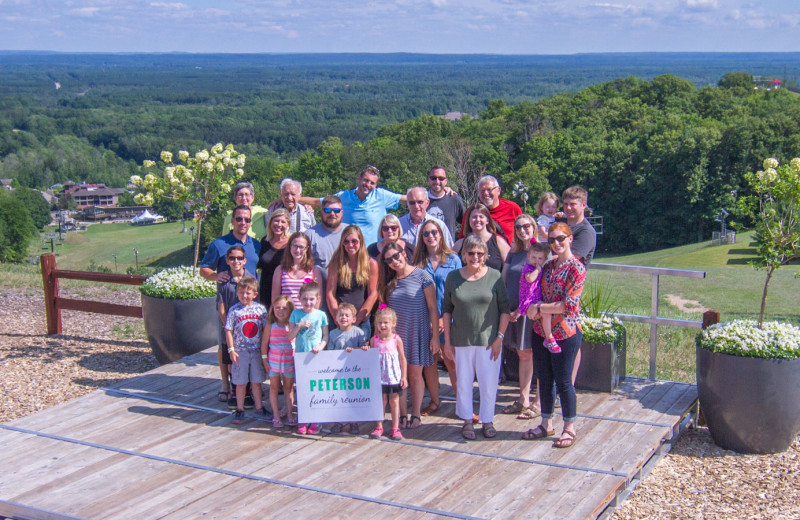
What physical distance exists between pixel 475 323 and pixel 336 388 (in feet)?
4.13

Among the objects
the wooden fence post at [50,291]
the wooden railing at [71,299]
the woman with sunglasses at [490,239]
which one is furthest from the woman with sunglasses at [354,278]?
the wooden fence post at [50,291]

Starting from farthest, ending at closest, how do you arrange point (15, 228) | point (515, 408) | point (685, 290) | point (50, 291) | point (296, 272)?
point (15, 228), point (685, 290), point (50, 291), point (515, 408), point (296, 272)

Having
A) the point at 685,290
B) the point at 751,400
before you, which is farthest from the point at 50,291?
the point at 685,290

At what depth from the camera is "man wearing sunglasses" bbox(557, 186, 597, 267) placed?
261 inches

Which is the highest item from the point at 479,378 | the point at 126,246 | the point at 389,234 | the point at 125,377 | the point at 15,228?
the point at 389,234

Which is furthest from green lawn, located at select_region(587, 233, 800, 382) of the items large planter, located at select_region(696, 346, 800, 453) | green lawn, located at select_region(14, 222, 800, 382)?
large planter, located at select_region(696, 346, 800, 453)

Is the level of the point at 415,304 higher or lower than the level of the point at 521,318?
higher

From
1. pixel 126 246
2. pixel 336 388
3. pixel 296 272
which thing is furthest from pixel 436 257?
pixel 126 246

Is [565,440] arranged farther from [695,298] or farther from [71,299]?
[695,298]

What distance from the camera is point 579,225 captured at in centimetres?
675

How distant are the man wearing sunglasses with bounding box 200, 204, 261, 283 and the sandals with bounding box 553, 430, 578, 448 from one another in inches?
122

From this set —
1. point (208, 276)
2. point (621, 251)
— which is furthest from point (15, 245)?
point (208, 276)

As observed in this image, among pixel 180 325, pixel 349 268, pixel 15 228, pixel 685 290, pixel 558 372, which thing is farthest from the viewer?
pixel 15 228

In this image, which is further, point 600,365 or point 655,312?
point 655,312
